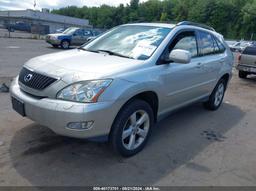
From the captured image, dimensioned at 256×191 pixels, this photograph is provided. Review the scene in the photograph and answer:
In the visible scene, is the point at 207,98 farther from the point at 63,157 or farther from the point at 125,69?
the point at 63,157

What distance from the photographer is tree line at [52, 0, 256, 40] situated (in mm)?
68812

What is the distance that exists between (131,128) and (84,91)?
92cm

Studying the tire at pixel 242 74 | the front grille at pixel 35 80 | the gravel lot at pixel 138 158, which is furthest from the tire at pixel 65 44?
the front grille at pixel 35 80

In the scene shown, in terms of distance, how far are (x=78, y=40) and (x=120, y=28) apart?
14.7 meters

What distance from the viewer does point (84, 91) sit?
2.82 metres

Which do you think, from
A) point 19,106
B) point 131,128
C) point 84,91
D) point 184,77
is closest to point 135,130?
point 131,128

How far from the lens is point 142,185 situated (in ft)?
9.51

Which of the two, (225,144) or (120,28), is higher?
(120,28)

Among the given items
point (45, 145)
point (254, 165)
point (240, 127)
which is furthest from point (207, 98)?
point (45, 145)

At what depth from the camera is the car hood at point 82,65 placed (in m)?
2.93

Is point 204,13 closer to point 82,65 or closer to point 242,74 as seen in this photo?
point 242,74

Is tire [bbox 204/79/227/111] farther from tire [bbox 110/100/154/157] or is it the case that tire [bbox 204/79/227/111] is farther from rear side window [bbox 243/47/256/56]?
rear side window [bbox 243/47/256/56]

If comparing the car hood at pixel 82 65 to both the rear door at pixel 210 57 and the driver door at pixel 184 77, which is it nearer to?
the driver door at pixel 184 77

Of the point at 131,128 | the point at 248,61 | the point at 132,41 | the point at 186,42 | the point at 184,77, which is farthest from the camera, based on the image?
the point at 248,61
